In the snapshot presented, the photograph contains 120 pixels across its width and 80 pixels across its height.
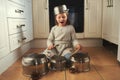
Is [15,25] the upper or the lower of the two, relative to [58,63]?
upper

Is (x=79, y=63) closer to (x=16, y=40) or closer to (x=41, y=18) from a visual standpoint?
(x=16, y=40)

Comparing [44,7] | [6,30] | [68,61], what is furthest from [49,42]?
[44,7]

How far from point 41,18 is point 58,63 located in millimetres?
1038

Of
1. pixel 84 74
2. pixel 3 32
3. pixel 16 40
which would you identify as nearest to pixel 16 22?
pixel 16 40

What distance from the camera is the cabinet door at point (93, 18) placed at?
202 centimetres

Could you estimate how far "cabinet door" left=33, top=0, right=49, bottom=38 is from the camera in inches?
80.4

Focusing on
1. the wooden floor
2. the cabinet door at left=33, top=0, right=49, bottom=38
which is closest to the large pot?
the wooden floor

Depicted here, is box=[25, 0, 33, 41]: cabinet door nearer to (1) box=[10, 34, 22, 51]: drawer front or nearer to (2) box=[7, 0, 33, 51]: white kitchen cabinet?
(2) box=[7, 0, 33, 51]: white kitchen cabinet

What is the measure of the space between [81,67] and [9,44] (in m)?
0.60

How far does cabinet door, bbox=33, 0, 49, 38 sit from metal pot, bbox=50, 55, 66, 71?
0.94 meters

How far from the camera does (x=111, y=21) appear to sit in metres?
1.66

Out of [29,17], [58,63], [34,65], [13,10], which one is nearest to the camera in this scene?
[34,65]

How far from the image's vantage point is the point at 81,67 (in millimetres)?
1162

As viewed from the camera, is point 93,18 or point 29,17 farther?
point 93,18
